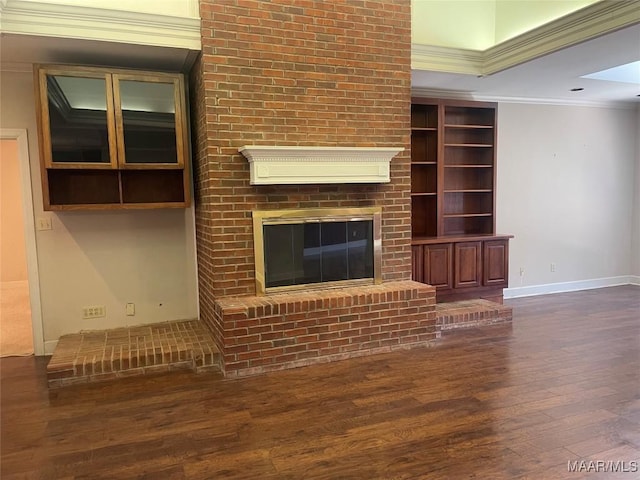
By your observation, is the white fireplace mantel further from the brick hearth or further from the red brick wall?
the brick hearth

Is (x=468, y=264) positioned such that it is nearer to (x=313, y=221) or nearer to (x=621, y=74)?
(x=313, y=221)

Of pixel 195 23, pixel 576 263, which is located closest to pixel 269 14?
pixel 195 23

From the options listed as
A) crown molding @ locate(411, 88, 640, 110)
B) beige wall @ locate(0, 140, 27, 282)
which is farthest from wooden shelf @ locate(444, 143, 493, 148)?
beige wall @ locate(0, 140, 27, 282)

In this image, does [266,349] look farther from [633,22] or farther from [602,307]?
[602,307]

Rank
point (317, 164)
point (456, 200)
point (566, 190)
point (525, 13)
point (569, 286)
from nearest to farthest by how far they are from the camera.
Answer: point (317, 164) < point (525, 13) < point (456, 200) < point (566, 190) < point (569, 286)

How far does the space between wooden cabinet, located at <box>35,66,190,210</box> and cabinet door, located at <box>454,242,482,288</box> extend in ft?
9.78

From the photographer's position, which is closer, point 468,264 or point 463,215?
point 468,264

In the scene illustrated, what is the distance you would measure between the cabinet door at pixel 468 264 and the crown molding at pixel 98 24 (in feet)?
11.2

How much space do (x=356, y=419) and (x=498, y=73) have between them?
11.9 feet

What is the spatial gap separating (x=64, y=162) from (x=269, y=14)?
1963 millimetres

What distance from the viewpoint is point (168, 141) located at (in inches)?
150

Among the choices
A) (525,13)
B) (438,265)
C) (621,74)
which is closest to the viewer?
(525,13)

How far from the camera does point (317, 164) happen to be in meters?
3.72

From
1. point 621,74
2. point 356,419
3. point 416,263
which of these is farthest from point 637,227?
point 356,419
